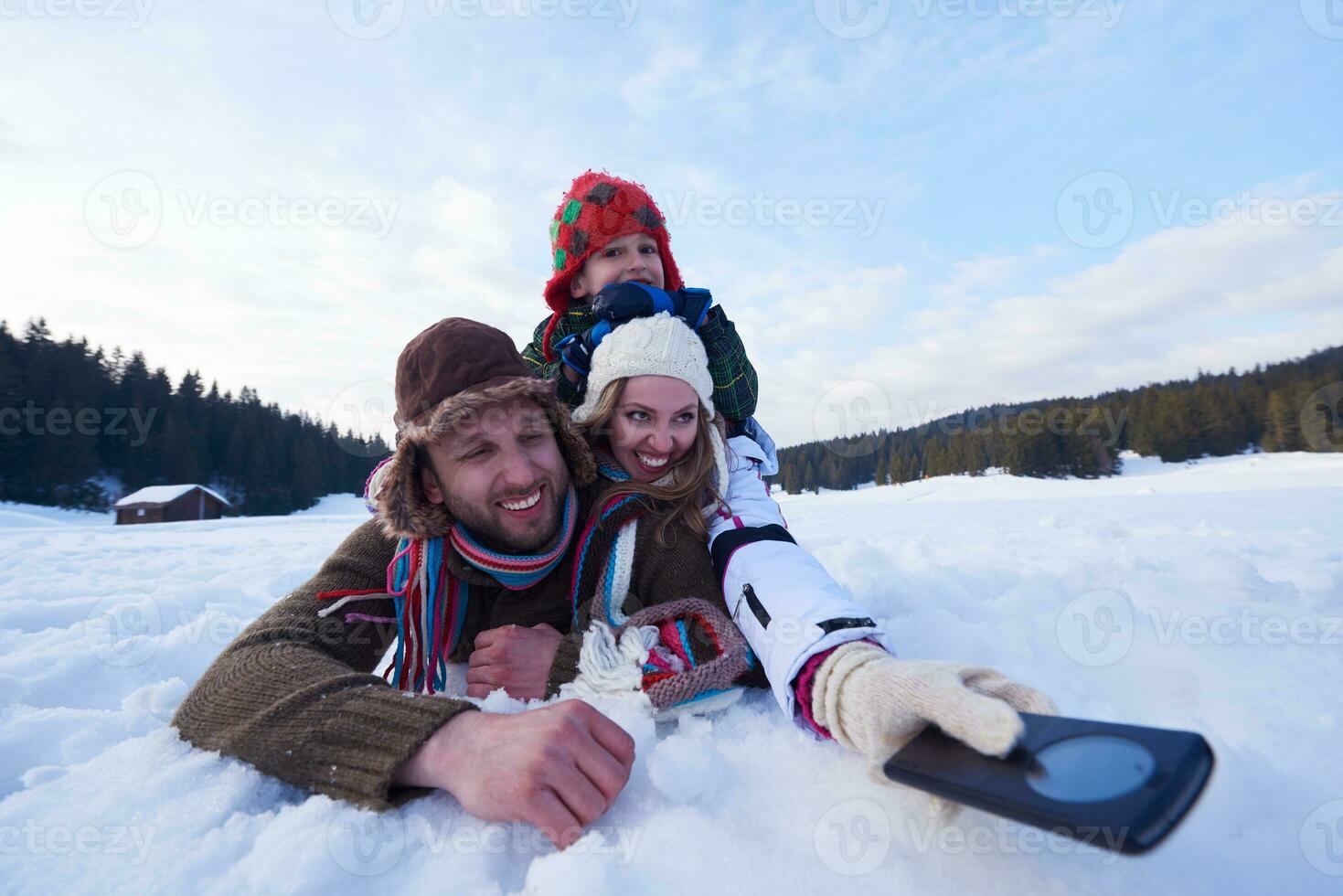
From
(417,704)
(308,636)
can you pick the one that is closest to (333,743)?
(417,704)

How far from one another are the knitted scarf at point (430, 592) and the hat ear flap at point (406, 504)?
54 mm

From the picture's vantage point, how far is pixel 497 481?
2146mm

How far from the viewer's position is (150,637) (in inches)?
116

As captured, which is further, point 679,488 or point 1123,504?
point 1123,504

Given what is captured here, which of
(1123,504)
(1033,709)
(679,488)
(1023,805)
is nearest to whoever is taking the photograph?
(1023,805)

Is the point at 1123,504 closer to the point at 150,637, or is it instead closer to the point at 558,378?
the point at 558,378

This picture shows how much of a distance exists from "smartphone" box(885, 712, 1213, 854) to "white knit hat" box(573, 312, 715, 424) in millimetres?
1817

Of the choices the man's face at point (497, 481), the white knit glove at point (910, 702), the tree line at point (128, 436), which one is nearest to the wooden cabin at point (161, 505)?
the tree line at point (128, 436)

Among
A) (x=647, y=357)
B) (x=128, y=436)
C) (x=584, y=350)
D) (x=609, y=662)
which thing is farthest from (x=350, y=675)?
(x=128, y=436)

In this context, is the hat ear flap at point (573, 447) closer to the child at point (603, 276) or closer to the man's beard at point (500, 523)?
the man's beard at point (500, 523)

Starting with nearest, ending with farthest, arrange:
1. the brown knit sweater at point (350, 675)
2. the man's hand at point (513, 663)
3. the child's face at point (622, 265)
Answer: the brown knit sweater at point (350, 675) < the man's hand at point (513, 663) < the child's face at point (622, 265)

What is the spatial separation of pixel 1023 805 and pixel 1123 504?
10.5 metres

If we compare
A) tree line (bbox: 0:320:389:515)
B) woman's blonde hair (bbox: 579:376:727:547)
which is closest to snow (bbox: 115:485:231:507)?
tree line (bbox: 0:320:389:515)

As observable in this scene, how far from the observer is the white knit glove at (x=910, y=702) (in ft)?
3.13
